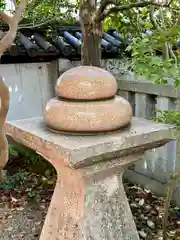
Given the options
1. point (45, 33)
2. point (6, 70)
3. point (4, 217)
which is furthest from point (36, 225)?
point (45, 33)

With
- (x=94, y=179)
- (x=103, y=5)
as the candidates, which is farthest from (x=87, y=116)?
(x=103, y=5)

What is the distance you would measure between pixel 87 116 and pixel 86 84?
152mm

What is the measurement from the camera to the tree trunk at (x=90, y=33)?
1.96m

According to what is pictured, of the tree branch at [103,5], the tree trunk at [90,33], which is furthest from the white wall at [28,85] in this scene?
the tree branch at [103,5]

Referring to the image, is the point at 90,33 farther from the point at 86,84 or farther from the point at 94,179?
the point at 94,179

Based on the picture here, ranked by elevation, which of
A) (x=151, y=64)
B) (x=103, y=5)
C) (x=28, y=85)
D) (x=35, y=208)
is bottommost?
(x=35, y=208)

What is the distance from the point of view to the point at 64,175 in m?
1.59

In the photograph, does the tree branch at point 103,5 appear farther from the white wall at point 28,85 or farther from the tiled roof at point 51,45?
the white wall at point 28,85

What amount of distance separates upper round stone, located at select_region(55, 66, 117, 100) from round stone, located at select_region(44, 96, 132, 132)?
33mm

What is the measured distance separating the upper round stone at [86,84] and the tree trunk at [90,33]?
57cm

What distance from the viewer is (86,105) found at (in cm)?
145

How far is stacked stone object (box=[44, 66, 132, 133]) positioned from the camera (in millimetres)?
1434

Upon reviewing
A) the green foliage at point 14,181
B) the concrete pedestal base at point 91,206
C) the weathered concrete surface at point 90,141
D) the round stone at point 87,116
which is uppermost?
the round stone at point 87,116

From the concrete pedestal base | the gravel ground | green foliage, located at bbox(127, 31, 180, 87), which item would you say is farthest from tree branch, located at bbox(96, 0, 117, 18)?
the gravel ground
